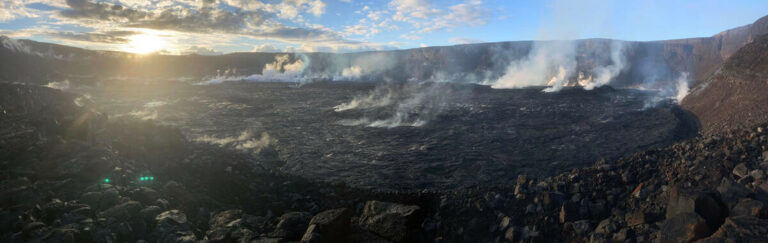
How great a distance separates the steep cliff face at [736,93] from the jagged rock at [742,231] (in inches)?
360

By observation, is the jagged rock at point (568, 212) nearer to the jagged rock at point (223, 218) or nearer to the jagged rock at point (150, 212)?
the jagged rock at point (223, 218)

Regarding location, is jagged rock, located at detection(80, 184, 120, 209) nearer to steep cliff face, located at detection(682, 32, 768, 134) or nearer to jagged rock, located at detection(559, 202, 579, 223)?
jagged rock, located at detection(559, 202, 579, 223)

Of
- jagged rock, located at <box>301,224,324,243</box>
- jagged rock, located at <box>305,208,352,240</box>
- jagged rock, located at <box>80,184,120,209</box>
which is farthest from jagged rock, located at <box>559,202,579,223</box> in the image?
jagged rock, located at <box>80,184,120,209</box>

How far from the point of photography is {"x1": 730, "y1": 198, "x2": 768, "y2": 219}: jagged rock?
4430mm

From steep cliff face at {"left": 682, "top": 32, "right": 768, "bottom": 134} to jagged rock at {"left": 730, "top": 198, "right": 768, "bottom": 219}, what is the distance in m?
8.51

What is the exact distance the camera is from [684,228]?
4.40 m

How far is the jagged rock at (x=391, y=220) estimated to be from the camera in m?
5.91

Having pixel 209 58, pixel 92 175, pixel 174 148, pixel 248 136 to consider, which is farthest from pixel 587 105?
pixel 209 58

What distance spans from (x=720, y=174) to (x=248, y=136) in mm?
13522

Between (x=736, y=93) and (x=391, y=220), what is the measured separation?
15452 millimetres

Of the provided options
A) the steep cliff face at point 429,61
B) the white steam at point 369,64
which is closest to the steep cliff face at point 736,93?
the steep cliff face at point 429,61

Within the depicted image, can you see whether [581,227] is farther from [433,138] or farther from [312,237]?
[433,138]

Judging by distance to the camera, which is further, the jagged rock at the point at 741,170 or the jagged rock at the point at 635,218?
the jagged rock at the point at 741,170

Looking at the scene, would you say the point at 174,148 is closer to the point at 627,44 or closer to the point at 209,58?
the point at 627,44
